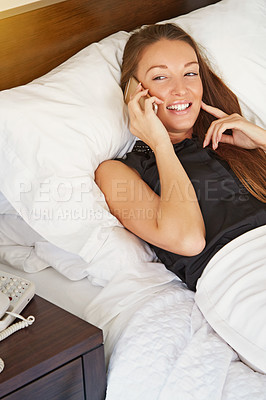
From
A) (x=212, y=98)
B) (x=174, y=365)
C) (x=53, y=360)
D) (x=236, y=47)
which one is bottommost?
(x=174, y=365)

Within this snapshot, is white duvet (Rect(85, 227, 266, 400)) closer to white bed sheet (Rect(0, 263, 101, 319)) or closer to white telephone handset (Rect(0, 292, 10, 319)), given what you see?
white bed sheet (Rect(0, 263, 101, 319))

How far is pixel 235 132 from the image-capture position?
1803 mm

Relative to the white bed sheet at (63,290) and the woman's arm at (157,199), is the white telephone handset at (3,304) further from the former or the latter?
the woman's arm at (157,199)

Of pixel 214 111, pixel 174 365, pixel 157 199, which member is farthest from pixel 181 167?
pixel 174 365

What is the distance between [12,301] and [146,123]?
0.64 m

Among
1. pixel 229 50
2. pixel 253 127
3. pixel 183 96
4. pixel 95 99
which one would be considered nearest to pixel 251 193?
pixel 253 127

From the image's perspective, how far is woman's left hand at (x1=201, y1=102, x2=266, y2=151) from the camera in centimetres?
166

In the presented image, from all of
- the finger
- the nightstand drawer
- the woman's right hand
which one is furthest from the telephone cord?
the finger

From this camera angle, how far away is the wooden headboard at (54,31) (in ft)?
5.39

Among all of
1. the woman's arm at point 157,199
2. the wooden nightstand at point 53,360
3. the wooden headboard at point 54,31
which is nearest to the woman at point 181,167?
the woman's arm at point 157,199

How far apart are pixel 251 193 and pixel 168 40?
21.9 inches

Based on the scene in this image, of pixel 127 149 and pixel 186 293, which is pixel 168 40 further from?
pixel 186 293

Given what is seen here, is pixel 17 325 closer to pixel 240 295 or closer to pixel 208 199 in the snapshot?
pixel 240 295

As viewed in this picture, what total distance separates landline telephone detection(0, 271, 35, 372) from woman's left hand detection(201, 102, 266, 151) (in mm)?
739
